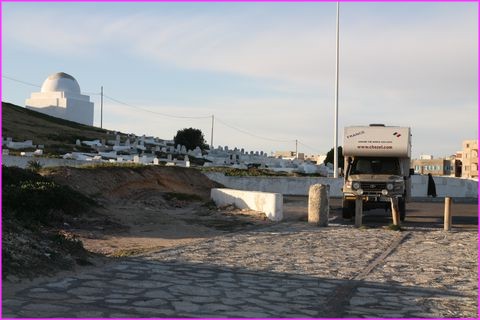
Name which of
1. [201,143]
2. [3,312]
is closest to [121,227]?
[3,312]

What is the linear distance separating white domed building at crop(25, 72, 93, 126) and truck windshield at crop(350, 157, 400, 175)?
9029cm

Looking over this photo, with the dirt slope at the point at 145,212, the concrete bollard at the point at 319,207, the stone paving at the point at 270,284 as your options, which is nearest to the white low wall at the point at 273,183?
the dirt slope at the point at 145,212

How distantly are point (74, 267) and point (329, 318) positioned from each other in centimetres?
450

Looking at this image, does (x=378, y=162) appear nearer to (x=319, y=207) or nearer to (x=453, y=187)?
(x=319, y=207)

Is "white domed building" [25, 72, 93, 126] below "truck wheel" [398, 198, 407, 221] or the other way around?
the other way around

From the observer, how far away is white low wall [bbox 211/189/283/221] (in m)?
20.6

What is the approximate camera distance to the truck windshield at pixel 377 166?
68.5 ft

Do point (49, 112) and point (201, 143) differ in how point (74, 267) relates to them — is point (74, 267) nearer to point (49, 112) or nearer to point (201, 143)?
point (201, 143)

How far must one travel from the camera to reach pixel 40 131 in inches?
2908

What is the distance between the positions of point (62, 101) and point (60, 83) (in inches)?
180

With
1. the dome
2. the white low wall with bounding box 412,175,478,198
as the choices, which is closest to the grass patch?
the white low wall with bounding box 412,175,478,198

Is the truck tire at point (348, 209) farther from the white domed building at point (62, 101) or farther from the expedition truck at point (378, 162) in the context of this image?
the white domed building at point (62, 101)

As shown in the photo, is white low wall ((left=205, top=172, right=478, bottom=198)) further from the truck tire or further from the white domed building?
the white domed building

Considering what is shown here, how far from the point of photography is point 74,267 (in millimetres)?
9445
